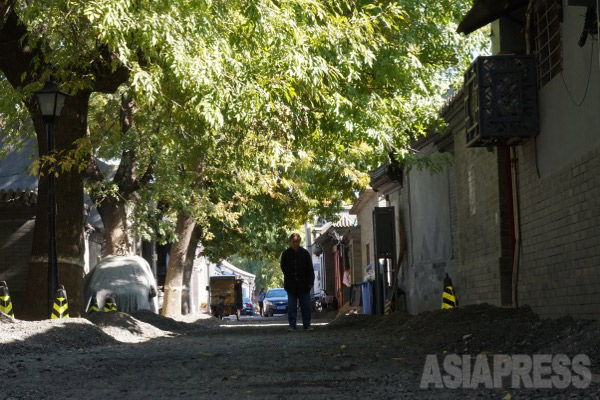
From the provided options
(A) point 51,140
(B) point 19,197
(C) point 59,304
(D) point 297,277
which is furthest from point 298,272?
(B) point 19,197

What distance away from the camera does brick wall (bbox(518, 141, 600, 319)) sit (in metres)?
11.4

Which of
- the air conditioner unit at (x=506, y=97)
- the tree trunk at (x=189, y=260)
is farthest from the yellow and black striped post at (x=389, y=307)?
the air conditioner unit at (x=506, y=97)

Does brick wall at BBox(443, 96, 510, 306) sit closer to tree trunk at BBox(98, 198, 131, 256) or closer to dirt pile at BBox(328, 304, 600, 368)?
dirt pile at BBox(328, 304, 600, 368)

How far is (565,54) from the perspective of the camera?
12.7m

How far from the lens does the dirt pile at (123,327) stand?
57.4ft

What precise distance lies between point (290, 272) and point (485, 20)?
6.60 meters

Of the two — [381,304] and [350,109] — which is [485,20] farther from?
[381,304]

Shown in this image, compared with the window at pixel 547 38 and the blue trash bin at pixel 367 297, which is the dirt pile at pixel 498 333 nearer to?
the window at pixel 547 38

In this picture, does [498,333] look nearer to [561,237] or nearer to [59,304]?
[561,237]

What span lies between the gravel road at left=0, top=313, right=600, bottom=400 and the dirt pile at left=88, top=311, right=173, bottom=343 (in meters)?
1.70

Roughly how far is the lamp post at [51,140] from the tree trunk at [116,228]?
9635mm

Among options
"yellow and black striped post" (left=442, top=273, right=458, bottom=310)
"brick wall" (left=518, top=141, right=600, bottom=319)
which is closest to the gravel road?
"brick wall" (left=518, top=141, right=600, bottom=319)

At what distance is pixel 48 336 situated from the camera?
549 inches

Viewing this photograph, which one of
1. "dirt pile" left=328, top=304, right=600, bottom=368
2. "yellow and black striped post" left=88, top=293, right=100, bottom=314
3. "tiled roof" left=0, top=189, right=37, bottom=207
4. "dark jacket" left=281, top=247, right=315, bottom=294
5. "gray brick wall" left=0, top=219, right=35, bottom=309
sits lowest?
"dirt pile" left=328, top=304, right=600, bottom=368
